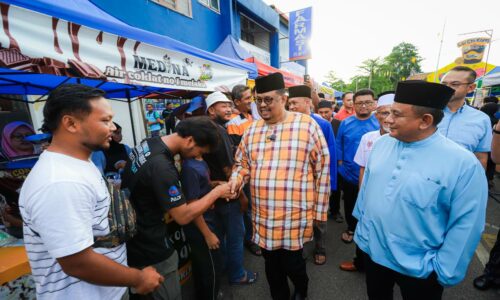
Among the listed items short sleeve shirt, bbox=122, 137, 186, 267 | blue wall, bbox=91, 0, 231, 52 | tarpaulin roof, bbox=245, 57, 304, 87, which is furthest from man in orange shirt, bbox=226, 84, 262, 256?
blue wall, bbox=91, 0, 231, 52

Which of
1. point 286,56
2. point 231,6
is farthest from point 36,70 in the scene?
point 286,56

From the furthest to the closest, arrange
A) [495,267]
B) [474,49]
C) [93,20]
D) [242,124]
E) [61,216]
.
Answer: [474,49]
[242,124]
[495,267]
[93,20]
[61,216]

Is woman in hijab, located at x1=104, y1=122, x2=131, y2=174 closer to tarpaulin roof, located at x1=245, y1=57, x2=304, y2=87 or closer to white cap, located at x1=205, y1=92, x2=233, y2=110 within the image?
white cap, located at x1=205, y1=92, x2=233, y2=110

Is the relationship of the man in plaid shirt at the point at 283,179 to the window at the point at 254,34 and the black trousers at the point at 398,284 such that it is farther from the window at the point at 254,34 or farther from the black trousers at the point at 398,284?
the window at the point at 254,34

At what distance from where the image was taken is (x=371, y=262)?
68.2 inches

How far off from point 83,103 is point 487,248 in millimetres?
4868

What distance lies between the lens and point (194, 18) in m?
7.79

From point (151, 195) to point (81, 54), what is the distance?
1.34 m

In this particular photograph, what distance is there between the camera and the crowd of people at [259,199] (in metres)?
1.04

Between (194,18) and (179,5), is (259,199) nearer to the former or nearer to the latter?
(179,5)

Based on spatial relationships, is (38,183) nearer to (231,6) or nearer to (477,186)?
(477,186)

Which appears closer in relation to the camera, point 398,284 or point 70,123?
point 70,123

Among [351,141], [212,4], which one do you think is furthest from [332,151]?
[212,4]

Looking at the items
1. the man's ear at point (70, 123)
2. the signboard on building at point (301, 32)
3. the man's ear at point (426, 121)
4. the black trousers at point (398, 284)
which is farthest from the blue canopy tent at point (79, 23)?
the signboard on building at point (301, 32)
